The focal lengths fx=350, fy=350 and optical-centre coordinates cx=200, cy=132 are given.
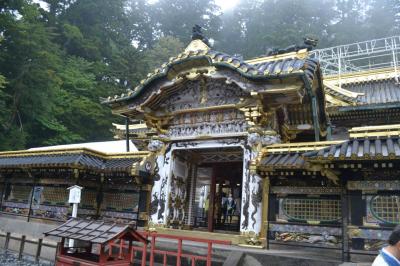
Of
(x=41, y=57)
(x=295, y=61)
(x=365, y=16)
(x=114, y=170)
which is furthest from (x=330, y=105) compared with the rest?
(x=365, y=16)

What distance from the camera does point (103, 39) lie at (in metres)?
39.9

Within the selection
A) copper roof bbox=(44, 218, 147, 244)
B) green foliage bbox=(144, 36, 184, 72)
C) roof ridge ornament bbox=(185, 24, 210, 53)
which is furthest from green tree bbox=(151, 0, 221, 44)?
copper roof bbox=(44, 218, 147, 244)

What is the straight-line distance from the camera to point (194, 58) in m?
10.8

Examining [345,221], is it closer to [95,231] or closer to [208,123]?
[208,123]

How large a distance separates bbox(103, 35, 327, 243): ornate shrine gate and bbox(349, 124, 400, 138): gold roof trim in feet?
6.18

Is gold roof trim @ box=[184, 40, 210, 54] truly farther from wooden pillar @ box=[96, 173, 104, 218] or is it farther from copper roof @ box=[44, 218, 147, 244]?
copper roof @ box=[44, 218, 147, 244]

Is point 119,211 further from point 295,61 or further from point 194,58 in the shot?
point 295,61

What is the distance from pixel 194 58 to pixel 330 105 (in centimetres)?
648

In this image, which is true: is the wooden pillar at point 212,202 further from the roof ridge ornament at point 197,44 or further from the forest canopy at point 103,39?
the forest canopy at point 103,39

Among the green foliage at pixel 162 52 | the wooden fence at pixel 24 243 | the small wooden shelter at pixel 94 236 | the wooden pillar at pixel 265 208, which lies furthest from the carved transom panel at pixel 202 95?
the green foliage at pixel 162 52

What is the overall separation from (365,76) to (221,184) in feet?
35.1

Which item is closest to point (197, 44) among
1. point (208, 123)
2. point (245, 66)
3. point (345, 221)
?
point (245, 66)

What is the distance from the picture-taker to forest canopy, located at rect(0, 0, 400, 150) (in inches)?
1026

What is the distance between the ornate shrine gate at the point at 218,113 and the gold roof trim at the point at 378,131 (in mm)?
1883
